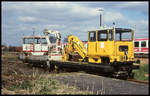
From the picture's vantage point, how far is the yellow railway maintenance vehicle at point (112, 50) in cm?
1290

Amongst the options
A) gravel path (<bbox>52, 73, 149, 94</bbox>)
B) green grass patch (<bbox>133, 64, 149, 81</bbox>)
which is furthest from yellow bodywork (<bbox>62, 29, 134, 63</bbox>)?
gravel path (<bbox>52, 73, 149, 94</bbox>)

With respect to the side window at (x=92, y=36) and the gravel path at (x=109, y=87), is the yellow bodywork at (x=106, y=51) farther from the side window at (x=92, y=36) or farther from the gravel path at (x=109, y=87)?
the gravel path at (x=109, y=87)

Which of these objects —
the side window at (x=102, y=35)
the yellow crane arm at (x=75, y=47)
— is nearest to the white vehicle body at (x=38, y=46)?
the yellow crane arm at (x=75, y=47)

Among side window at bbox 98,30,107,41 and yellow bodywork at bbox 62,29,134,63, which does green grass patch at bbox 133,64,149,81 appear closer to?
yellow bodywork at bbox 62,29,134,63

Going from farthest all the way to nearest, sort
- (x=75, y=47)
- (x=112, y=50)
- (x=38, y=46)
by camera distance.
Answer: (x=38, y=46), (x=75, y=47), (x=112, y=50)

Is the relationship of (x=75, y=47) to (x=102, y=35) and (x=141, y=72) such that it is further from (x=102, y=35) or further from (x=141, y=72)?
(x=141, y=72)

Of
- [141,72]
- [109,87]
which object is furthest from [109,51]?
[109,87]

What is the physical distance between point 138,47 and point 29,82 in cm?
2632

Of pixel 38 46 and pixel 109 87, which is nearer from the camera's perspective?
pixel 109 87

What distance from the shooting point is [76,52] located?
57.2ft

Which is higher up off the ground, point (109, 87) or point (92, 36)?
point (92, 36)

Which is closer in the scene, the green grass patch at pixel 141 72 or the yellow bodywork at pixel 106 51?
the green grass patch at pixel 141 72

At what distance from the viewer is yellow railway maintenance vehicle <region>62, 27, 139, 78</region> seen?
12898 mm

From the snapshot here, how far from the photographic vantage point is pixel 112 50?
1325 cm
